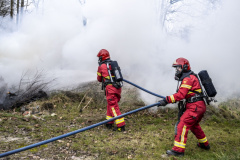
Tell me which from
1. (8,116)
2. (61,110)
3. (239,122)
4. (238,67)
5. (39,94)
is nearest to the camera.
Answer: (8,116)

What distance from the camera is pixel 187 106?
154 inches

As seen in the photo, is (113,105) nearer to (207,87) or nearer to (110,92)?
(110,92)

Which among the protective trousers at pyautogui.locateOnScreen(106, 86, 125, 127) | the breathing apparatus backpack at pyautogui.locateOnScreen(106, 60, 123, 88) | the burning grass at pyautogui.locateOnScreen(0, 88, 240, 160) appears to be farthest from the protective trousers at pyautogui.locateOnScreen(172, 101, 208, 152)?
the breathing apparatus backpack at pyautogui.locateOnScreen(106, 60, 123, 88)

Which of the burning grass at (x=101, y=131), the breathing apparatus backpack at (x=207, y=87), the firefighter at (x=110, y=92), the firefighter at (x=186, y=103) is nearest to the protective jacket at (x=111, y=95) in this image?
the firefighter at (x=110, y=92)

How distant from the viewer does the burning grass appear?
382 centimetres

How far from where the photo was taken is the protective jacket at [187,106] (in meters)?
3.71

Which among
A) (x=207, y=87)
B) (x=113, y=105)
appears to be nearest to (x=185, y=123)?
(x=207, y=87)

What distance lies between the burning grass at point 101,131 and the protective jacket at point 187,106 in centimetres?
38

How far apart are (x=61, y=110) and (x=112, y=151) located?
3.38 m

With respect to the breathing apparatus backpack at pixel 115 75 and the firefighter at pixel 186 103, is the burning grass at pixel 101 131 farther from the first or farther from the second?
the breathing apparatus backpack at pixel 115 75

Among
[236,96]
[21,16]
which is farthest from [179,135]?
[21,16]

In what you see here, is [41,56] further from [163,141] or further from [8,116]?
[163,141]

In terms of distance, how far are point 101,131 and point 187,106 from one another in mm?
2372

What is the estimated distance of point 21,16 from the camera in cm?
1380
